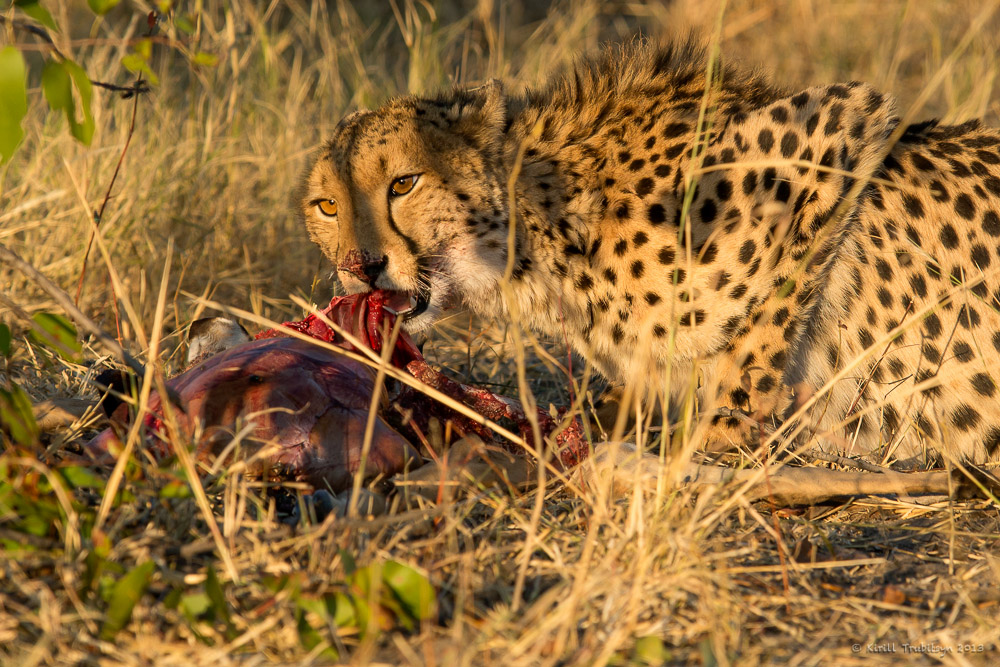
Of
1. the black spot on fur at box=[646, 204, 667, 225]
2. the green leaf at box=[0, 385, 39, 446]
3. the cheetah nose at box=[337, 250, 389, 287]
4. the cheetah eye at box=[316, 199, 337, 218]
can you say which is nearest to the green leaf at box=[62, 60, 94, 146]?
the green leaf at box=[0, 385, 39, 446]

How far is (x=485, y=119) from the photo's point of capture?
2.95m

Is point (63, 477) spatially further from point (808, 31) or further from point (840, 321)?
point (808, 31)

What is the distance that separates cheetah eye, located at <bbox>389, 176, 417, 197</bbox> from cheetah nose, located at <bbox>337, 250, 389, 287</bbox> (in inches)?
7.9

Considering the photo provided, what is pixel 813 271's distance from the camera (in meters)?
2.73

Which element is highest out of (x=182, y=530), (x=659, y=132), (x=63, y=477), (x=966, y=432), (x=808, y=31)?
(x=808, y=31)

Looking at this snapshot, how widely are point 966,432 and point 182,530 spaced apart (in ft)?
6.94

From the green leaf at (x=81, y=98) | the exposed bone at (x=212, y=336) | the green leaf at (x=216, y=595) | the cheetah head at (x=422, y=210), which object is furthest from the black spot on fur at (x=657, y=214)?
the green leaf at (x=216, y=595)

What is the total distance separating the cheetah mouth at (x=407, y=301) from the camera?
113 inches

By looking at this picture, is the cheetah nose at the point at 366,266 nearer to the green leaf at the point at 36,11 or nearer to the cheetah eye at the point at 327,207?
the cheetah eye at the point at 327,207

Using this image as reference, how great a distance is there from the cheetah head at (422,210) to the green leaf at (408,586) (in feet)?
3.94

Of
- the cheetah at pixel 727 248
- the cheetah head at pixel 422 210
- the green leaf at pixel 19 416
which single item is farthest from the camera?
the cheetah head at pixel 422 210

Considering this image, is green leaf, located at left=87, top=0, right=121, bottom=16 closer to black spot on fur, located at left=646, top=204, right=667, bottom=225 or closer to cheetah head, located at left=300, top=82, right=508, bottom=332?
cheetah head, located at left=300, top=82, right=508, bottom=332

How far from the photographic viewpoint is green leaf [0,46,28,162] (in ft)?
5.48

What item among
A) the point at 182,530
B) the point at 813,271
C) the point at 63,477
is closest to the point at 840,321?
the point at 813,271
